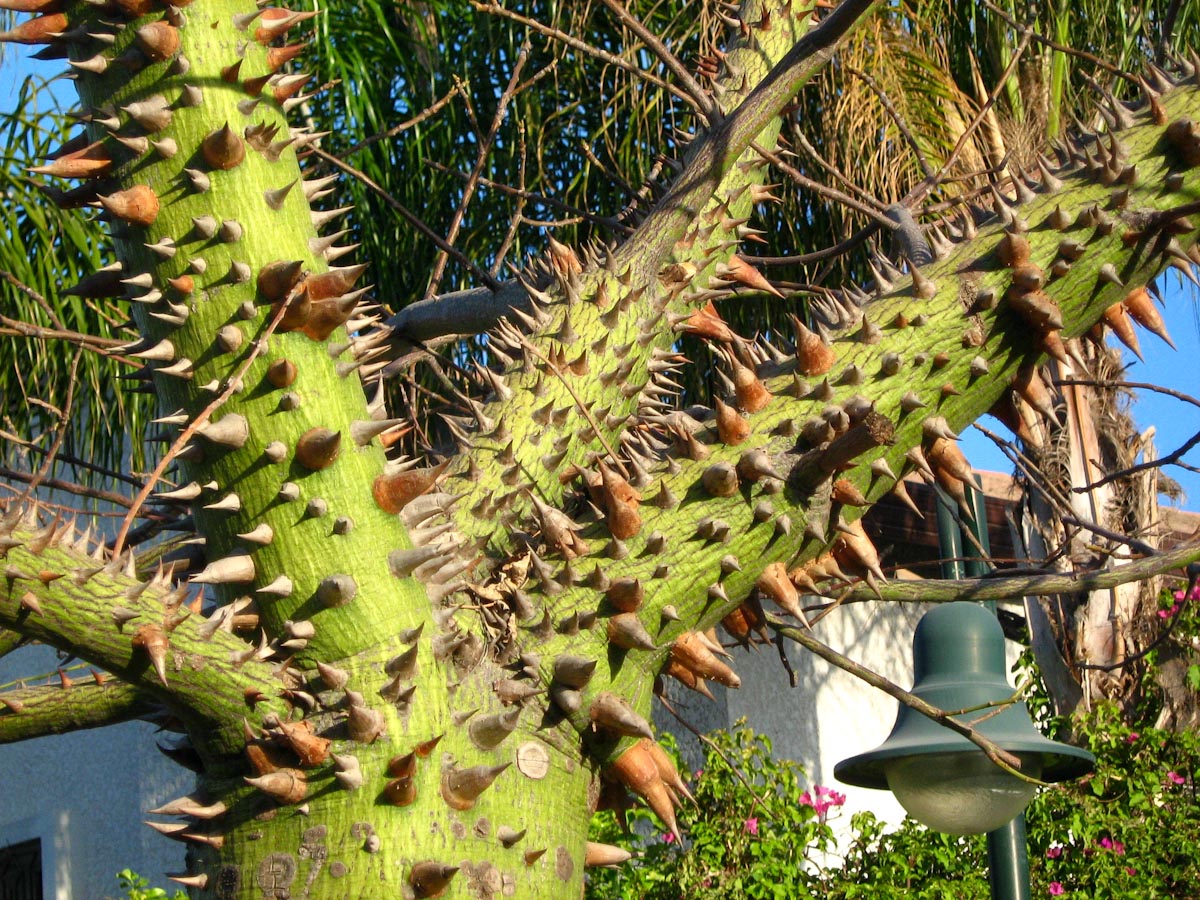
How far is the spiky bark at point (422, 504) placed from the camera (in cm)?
145

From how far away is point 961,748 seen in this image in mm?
2916

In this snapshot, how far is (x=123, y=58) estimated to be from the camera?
1.58m

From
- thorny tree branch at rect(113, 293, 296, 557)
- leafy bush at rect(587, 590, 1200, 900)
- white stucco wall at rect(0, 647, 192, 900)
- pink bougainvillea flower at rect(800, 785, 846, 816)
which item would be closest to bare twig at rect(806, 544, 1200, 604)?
thorny tree branch at rect(113, 293, 296, 557)

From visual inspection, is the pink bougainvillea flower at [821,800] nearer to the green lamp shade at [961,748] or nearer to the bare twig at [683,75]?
the green lamp shade at [961,748]

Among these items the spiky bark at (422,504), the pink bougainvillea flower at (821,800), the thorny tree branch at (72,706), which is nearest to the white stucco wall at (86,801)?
the pink bougainvillea flower at (821,800)

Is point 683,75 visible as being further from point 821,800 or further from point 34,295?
point 821,800

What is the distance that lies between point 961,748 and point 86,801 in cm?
608

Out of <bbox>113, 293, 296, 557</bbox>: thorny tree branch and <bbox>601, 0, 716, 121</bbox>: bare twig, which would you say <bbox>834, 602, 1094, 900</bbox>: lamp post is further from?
<bbox>113, 293, 296, 557</bbox>: thorny tree branch

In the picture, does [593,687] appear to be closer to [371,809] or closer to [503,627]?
[503,627]

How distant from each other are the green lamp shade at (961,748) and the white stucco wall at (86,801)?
489 cm

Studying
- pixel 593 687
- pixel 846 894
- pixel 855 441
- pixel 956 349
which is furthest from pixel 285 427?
pixel 846 894

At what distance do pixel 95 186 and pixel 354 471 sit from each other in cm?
48

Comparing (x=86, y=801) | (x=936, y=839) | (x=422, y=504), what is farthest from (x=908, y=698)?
(x=86, y=801)

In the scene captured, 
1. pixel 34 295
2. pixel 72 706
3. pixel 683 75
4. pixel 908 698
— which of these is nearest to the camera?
pixel 72 706
